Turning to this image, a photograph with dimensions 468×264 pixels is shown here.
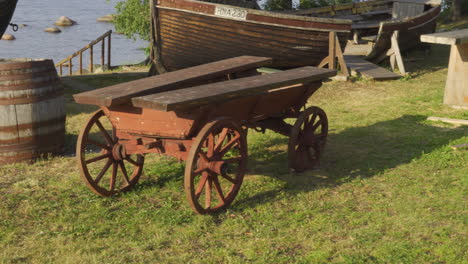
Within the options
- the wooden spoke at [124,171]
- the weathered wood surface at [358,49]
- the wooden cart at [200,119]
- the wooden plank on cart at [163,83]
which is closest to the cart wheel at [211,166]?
the wooden cart at [200,119]

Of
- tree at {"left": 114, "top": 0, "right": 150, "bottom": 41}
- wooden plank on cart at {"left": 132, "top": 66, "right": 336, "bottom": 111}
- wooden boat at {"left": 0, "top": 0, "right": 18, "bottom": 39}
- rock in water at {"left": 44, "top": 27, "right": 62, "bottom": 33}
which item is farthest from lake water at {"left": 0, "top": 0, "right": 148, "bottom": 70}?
wooden plank on cart at {"left": 132, "top": 66, "right": 336, "bottom": 111}

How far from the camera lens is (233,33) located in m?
12.4

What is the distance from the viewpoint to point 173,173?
22.1 ft

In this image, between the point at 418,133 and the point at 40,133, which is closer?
the point at 40,133

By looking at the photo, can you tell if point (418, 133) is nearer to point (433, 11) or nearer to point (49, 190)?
point (49, 190)

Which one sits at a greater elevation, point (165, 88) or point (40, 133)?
point (165, 88)

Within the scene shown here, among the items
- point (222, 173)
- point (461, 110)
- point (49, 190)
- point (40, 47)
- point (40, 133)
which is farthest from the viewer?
point (40, 47)

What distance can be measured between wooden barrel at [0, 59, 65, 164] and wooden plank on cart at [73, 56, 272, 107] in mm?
1666

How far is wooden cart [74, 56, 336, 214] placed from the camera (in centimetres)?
510

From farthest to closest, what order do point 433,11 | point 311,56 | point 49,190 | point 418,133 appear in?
point 433,11 → point 311,56 → point 418,133 → point 49,190

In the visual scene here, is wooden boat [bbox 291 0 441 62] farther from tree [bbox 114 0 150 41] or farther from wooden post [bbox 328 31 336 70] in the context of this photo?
tree [bbox 114 0 150 41]

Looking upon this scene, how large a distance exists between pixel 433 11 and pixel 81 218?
14.7 meters

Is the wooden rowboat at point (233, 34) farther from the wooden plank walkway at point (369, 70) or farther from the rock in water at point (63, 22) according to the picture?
the rock in water at point (63, 22)

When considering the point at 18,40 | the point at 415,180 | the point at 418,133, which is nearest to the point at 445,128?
the point at 418,133
